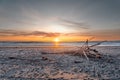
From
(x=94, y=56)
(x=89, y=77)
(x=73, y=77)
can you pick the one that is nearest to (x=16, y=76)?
(x=73, y=77)

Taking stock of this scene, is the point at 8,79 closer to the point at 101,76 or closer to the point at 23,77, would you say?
the point at 23,77

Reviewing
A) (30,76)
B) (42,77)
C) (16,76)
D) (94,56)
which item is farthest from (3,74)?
(94,56)

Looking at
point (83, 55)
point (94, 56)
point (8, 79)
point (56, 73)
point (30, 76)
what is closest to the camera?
point (8, 79)

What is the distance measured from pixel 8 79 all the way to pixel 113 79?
6.26 meters

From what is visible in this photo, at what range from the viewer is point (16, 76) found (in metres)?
12.0

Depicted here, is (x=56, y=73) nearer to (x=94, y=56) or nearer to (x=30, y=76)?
(x=30, y=76)

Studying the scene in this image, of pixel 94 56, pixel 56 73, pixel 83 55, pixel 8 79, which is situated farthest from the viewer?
pixel 83 55

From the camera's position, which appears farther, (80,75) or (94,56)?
(94,56)

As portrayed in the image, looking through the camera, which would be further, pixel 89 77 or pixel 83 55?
pixel 83 55

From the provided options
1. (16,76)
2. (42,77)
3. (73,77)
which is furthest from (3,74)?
(73,77)

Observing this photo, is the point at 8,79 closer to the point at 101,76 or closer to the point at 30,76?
the point at 30,76

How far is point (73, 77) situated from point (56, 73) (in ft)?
5.28

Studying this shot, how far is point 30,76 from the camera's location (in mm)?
11953

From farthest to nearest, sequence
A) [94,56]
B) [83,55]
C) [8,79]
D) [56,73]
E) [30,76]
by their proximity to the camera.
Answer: [83,55]
[94,56]
[56,73]
[30,76]
[8,79]
